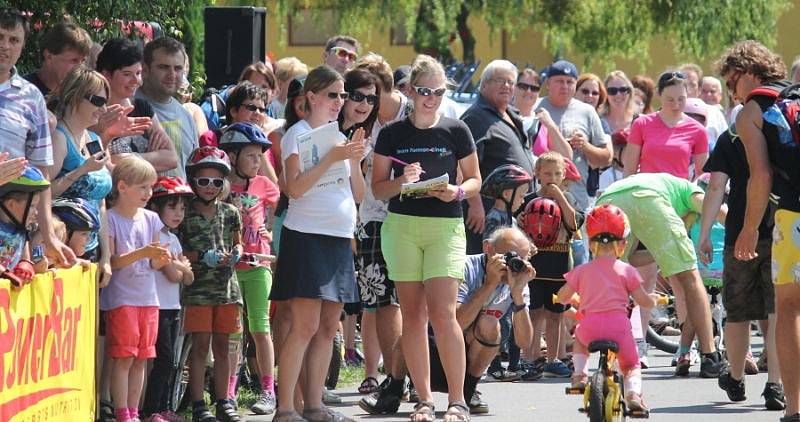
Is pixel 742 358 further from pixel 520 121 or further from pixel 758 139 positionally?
pixel 520 121

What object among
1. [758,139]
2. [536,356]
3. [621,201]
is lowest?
[536,356]

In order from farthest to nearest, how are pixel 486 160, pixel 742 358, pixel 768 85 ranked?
1. pixel 486 160
2. pixel 742 358
3. pixel 768 85

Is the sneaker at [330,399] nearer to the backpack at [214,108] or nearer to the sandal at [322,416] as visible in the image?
the sandal at [322,416]

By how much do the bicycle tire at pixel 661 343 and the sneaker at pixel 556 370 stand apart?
1690 mm

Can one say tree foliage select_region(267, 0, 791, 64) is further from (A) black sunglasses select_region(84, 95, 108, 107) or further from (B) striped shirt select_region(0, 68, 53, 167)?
(B) striped shirt select_region(0, 68, 53, 167)

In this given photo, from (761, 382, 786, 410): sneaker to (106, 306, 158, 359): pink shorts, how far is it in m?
3.89

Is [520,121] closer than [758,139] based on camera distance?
No

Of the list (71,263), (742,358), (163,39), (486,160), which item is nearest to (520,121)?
(486,160)

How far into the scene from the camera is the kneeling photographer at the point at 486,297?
9797mm

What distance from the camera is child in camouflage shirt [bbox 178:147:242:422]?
9.27 meters

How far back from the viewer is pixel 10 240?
7.32m

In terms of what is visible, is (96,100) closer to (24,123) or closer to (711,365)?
(24,123)

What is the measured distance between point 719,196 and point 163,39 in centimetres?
380

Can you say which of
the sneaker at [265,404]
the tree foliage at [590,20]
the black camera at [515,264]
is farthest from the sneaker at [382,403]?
the tree foliage at [590,20]
